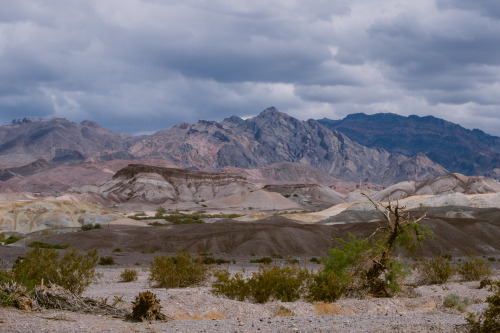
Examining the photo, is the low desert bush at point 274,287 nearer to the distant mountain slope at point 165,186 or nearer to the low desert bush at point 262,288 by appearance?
the low desert bush at point 262,288

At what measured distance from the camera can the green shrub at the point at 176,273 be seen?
20.5 meters

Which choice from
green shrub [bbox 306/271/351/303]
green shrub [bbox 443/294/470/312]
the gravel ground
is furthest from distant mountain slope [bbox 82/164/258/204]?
green shrub [bbox 443/294/470/312]

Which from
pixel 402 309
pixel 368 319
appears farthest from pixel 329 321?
pixel 402 309

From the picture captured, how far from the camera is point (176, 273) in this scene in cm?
2094

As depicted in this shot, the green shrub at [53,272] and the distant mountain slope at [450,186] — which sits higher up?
the distant mountain slope at [450,186]

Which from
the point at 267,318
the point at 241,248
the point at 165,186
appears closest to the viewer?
the point at 267,318

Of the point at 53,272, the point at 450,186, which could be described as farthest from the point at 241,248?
the point at 450,186

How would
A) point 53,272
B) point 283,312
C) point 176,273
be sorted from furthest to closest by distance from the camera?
point 176,273
point 53,272
point 283,312

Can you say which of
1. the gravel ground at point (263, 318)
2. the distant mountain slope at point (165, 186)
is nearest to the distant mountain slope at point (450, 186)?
the distant mountain slope at point (165, 186)

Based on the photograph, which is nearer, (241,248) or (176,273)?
(176,273)

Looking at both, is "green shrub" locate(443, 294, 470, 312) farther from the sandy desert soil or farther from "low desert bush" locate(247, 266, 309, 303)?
"low desert bush" locate(247, 266, 309, 303)

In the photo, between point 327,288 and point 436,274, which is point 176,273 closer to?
point 327,288

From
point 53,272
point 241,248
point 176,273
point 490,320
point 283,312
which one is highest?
point 490,320

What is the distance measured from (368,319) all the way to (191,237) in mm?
39932
